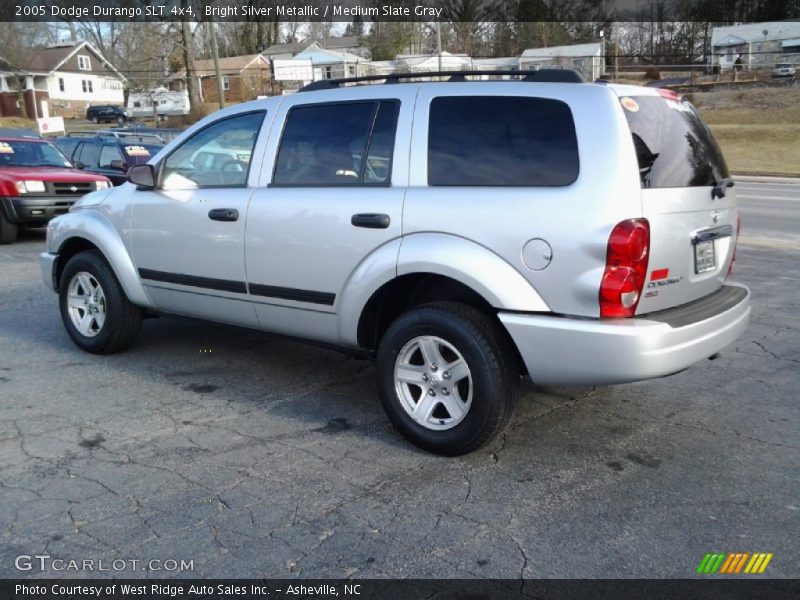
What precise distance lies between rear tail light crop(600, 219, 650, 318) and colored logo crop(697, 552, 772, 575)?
1.15 meters

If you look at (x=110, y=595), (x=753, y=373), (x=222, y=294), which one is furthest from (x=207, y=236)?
(x=753, y=373)

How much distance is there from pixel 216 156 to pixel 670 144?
9.76 ft

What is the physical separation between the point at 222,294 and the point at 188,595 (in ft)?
8.22

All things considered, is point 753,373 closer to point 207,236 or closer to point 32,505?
point 207,236

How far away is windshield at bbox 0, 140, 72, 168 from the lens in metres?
12.9

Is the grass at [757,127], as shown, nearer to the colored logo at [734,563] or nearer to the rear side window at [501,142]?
the rear side window at [501,142]

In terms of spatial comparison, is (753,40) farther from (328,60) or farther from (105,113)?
(105,113)

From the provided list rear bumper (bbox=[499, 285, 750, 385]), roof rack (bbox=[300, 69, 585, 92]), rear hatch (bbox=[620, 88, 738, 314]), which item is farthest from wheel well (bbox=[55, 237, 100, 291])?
rear hatch (bbox=[620, 88, 738, 314])

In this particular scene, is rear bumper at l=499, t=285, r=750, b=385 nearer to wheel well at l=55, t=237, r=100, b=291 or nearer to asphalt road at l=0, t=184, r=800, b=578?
asphalt road at l=0, t=184, r=800, b=578

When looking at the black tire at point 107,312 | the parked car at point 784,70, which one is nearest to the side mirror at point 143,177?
the black tire at point 107,312

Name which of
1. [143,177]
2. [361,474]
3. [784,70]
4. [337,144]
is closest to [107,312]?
[143,177]

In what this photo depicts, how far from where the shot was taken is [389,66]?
58.5m

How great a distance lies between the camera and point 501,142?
399 cm

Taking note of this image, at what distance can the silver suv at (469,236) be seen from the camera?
145 inches
